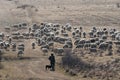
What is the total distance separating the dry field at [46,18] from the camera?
41656 millimetres

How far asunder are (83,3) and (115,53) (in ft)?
193

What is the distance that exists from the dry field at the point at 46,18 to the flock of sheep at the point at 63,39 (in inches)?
75.7

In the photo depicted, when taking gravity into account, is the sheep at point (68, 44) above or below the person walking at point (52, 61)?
above

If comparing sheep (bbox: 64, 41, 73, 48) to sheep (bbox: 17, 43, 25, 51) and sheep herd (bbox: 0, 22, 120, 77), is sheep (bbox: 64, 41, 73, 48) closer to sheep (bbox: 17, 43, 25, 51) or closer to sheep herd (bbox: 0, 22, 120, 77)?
sheep herd (bbox: 0, 22, 120, 77)

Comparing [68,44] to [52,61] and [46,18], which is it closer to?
[52,61]

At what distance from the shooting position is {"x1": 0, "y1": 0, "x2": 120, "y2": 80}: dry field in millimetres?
41656

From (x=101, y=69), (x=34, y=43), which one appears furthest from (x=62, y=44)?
(x=101, y=69)

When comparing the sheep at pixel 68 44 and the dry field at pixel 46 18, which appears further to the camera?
the sheep at pixel 68 44

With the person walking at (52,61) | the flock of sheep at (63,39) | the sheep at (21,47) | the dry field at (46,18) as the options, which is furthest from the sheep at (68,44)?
the person walking at (52,61)

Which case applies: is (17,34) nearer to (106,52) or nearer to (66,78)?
(106,52)

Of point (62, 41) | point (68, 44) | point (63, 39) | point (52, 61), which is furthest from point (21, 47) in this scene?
point (52, 61)

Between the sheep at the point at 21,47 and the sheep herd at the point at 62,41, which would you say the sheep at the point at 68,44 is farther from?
the sheep at the point at 21,47

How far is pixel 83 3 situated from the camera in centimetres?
10612

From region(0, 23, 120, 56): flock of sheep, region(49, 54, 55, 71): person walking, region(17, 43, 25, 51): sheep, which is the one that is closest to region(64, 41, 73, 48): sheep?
region(0, 23, 120, 56): flock of sheep
